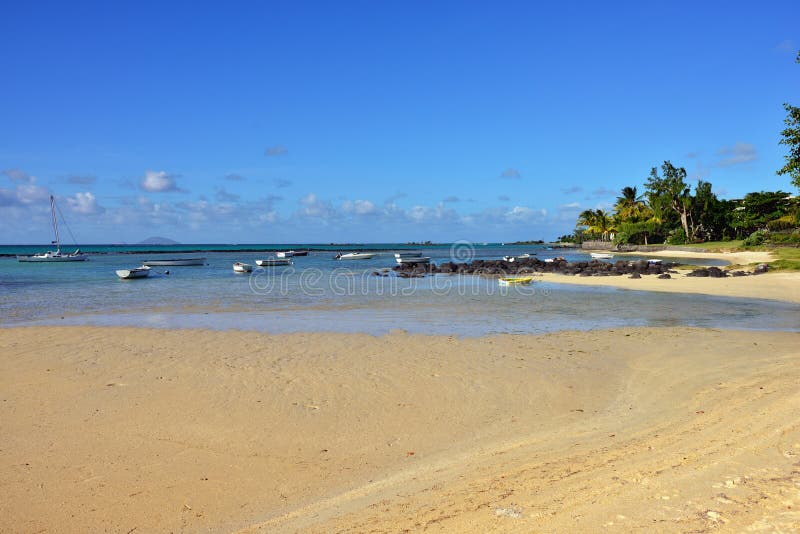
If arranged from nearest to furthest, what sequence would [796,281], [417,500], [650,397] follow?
[417,500], [650,397], [796,281]

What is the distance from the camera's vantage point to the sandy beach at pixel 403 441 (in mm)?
4539


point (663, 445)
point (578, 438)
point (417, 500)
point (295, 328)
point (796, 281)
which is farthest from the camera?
point (796, 281)

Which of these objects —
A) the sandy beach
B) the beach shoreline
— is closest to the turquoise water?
the sandy beach

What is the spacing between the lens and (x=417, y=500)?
A: 4824mm

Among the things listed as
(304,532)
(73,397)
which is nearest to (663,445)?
(304,532)

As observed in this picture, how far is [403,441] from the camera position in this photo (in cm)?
661

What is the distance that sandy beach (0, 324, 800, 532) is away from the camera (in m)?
4.54

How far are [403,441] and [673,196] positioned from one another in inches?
3670

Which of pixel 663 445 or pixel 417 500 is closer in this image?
pixel 417 500

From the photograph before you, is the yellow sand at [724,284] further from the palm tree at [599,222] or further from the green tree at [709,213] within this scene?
the palm tree at [599,222]

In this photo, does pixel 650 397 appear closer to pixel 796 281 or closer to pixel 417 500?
pixel 417 500

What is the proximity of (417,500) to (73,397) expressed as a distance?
648cm

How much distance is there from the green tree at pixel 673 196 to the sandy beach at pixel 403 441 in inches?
3289

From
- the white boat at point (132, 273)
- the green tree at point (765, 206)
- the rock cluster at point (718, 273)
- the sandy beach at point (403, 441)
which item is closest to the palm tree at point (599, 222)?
the green tree at point (765, 206)
